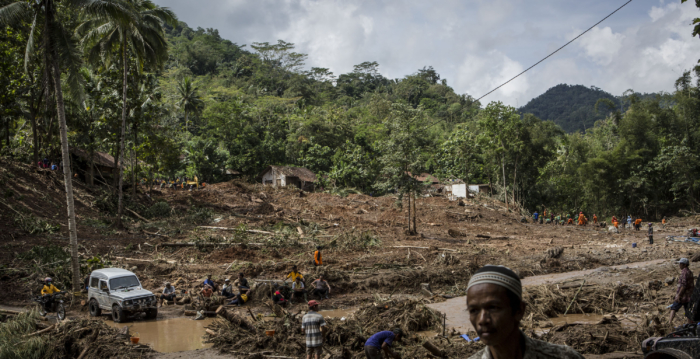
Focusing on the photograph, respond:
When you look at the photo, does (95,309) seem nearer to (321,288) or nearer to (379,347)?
(321,288)

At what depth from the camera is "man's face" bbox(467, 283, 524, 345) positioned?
169 centimetres

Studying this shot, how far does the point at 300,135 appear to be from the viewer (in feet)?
181

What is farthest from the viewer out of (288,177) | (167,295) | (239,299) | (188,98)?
(188,98)

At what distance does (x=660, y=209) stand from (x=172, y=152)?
42659 mm

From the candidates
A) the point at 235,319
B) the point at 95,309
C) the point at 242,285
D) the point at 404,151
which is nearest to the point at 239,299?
the point at 242,285

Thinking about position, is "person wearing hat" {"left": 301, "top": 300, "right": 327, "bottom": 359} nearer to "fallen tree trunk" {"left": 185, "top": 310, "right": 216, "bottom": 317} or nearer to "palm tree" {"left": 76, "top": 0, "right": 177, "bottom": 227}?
"fallen tree trunk" {"left": 185, "top": 310, "right": 216, "bottom": 317}

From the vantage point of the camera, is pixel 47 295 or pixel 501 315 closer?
pixel 501 315

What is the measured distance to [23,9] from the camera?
14.5 meters

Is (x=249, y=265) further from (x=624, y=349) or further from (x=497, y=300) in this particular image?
(x=497, y=300)

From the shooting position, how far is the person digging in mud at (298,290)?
14195 mm

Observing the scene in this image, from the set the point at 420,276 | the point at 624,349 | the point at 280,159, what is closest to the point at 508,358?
the point at 624,349

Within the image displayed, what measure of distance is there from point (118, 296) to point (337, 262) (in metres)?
8.72

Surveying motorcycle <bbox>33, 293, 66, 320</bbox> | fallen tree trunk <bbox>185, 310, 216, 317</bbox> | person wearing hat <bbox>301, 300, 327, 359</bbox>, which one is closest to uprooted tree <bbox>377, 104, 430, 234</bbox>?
fallen tree trunk <bbox>185, 310, 216, 317</bbox>

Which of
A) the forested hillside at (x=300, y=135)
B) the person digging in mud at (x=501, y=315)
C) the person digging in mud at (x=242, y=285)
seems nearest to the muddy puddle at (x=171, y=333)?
the person digging in mud at (x=242, y=285)
